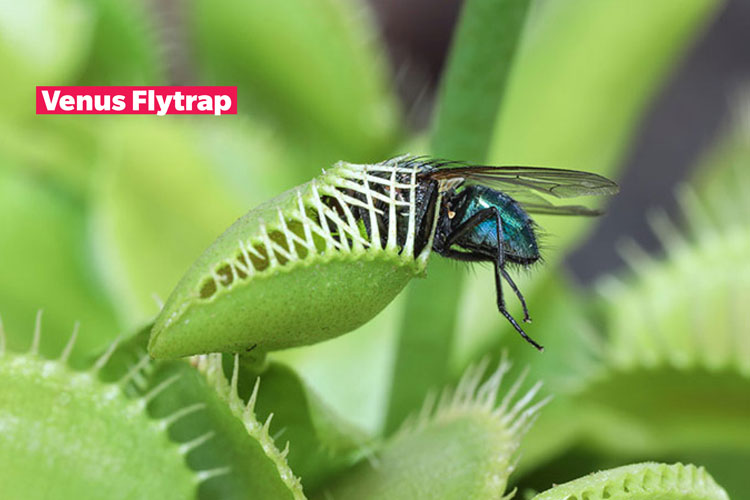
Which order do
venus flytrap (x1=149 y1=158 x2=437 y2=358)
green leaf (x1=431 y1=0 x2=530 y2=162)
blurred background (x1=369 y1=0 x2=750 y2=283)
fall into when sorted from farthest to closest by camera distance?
1. blurred background (x1=369 y1=0 x2=750 y2=283)
2. green leaf (x1=431 y1=0 x2=530 y2=162)
3. venus flytrap (x1=149 y1=158 x2=437 y2=358)

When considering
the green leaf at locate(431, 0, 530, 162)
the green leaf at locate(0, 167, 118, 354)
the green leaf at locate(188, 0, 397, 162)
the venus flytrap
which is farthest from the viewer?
the green leaf at locate(188, 0, 397, 162)

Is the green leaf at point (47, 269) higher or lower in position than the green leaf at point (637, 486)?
higher

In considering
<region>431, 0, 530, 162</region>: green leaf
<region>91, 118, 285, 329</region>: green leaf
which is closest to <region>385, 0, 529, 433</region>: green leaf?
<region>431, 0, 530, 162</region>: green leaf

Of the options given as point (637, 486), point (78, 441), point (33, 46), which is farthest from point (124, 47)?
point (637, 486)

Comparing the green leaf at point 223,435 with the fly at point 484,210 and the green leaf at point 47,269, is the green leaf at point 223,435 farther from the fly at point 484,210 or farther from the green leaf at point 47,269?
the green leaf at point 47,269

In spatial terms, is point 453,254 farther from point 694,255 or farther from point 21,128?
point 21,128

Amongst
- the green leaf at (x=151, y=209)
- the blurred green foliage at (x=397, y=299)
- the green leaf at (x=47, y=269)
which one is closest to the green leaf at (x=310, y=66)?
the blurred green foliage at (x=397, y=299)

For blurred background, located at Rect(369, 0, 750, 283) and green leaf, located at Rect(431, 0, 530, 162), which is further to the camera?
blurred background, located at Rect(369, 0, 750, 283)

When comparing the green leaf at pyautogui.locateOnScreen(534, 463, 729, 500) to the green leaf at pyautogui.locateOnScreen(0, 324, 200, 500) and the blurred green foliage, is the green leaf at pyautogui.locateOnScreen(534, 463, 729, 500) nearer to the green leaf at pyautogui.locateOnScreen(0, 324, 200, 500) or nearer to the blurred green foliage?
the blurred green foliage

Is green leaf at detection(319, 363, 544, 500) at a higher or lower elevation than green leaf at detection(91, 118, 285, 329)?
lower

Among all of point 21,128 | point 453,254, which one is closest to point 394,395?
point 453,254
